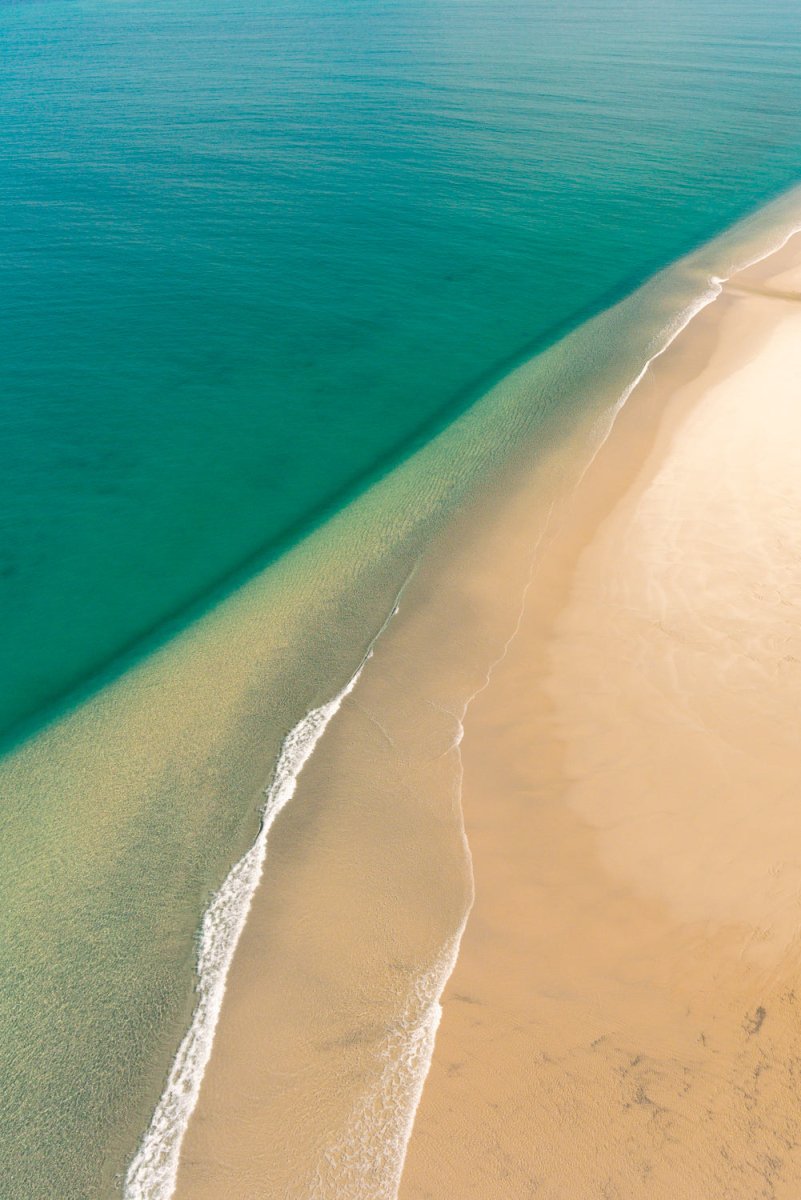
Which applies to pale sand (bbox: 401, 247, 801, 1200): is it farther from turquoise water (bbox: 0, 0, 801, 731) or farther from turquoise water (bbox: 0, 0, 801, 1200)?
turquoise water (bbox: 0, 0, 801, 731)

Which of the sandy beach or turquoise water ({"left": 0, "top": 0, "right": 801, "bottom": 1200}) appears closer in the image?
the sandy beach

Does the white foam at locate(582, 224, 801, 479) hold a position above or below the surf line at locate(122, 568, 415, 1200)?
above

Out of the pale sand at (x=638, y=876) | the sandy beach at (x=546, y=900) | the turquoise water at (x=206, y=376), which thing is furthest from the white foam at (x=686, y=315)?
the sandy beach at (x=546, y=900)

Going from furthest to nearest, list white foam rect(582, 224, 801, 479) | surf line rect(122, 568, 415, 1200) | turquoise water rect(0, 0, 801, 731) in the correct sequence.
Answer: white foam rect(582, 224, 801, 479)
turquoise water rect(0, 0, 801, 731)
surf line rect(122, 568, 415, 1200)

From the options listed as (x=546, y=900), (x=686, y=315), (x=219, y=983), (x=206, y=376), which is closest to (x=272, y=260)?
(x=206, y=376)

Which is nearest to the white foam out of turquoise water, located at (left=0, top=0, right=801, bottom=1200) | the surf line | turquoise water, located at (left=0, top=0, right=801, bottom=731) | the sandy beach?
turquoise water, located at (left=0, top=0, right=801, bottom=1200)

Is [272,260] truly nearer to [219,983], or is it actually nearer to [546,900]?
[546,900]

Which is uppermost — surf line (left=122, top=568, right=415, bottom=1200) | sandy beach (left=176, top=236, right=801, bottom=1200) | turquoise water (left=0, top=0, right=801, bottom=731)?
turquoise water (left=0, top=0, right=801, bottom=731)
